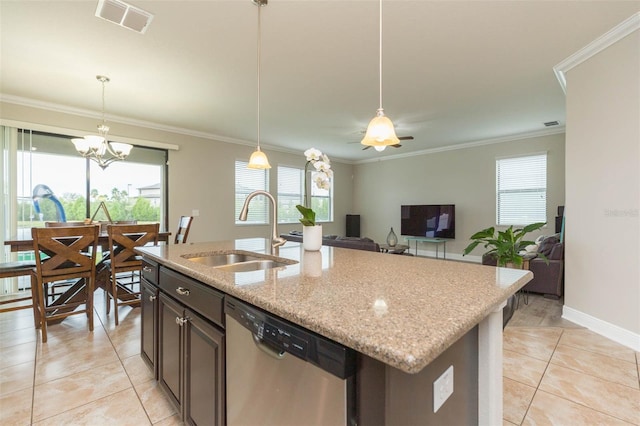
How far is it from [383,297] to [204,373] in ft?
2.94

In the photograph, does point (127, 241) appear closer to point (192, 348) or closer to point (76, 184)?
point (192, 348)

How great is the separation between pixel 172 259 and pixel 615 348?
340 cm

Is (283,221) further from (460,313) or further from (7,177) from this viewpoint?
(460,313)

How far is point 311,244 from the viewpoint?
1.94 m

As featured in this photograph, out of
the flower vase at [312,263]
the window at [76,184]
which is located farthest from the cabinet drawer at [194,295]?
the window at [76,184]

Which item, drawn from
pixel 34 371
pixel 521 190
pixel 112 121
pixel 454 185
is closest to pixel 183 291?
pixel 34 371

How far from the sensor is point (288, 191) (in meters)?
6.98

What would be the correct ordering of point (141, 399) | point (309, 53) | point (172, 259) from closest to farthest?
point (172, 259), point (141, 399), point (309, 53)

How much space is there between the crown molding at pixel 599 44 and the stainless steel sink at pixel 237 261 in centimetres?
329

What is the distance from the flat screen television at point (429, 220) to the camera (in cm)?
642

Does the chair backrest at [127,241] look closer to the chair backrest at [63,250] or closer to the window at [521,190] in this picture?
the chair backrest at [63,250]

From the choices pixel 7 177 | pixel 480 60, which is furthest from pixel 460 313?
pixel 7 177

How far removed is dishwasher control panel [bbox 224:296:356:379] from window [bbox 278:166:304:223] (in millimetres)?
5782

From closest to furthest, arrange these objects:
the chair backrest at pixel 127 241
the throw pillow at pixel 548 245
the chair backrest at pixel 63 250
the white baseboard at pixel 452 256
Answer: the chair backrest at pixel 63 250 → the chair backrest at pixel 127 241 → the throw pillow at pixel 548 245 → the white baseboard at pixel 452 256
